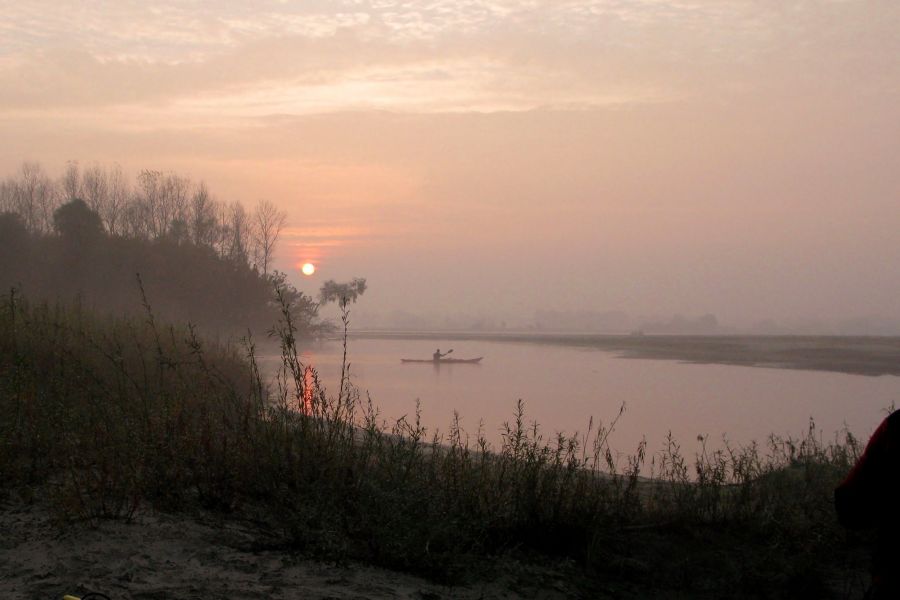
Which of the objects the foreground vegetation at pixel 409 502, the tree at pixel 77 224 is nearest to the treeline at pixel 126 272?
the tree at pixel 77 224

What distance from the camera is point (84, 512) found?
17.2 feet

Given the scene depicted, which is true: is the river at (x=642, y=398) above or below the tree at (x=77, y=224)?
below

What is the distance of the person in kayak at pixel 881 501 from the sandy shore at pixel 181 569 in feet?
7.42

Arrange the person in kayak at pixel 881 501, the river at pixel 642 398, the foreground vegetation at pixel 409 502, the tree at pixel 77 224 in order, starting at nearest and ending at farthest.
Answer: the person in kayak at pixel 881 501, the foreground vegetation at pixel 409 502, the river at pixel 642 398, the tree at pixel 77 224

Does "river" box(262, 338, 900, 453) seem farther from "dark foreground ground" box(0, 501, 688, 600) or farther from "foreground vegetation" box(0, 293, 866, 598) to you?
"dark foreground ground" box(0, 501, 688, 600)

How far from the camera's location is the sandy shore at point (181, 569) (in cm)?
448

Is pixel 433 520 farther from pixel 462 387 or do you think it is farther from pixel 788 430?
pixel 462 387

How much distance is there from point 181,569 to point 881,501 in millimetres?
4103

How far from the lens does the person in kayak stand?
12.2ft

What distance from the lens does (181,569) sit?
4.80 meters

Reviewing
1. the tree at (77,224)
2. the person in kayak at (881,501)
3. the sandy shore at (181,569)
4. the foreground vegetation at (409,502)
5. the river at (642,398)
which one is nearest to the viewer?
the person in kayak at (881,501)

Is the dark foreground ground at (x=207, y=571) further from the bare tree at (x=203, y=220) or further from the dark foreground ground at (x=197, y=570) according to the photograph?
the bare tree at (x=203, y=220)

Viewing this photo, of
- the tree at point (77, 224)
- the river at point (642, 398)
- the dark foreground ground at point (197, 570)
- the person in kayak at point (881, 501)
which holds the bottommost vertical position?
the river at point (642, 398)

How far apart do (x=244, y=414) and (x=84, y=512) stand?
1920mm
